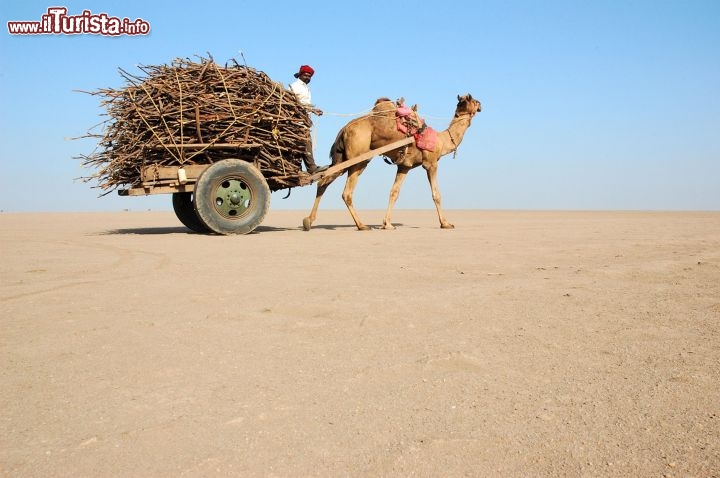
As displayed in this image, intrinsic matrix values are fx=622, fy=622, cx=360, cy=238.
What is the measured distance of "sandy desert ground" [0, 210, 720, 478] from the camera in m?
1.96

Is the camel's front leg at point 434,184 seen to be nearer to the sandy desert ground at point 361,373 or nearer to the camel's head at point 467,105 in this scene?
the camel's head at point 467,105

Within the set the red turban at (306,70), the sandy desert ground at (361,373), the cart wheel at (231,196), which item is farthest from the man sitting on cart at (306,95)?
the sandy desert ground at (361,373)

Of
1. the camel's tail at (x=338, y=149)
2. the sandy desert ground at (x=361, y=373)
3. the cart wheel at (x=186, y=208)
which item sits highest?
the camel's tail at (x=338, y=149)

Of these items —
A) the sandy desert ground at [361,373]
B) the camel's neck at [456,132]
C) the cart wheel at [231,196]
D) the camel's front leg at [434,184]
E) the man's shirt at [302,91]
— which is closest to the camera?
the sandy desert ground at [361,373]

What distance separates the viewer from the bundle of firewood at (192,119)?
360 inches

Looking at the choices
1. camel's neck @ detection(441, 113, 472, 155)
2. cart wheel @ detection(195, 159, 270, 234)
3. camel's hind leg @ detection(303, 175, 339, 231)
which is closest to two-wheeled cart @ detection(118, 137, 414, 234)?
cart wheel @ detection(195, 159, 270, 234)

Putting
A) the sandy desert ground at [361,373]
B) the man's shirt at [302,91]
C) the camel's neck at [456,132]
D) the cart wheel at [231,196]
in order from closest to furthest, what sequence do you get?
the sandy desert ground at [361,373] < the cart wheel at [231,196] < the man's shirt at [302,91] < the camel's neck at [456,132]

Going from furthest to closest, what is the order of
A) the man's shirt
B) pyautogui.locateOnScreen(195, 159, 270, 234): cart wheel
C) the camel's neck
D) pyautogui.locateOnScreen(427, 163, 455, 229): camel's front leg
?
the camel's neck → pyautogui.locateOnScreen(427, 163, 455, 229): camel's front leg → the man's shirt → pyautogui.locateOnScreen(195, 159, 270, 234): cart wheel

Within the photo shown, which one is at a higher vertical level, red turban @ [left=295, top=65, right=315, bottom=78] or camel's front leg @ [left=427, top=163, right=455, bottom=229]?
red turban @ [left=295, top=65, right=315, bottom=78]

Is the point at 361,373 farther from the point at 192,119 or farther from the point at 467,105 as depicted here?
the point at 467,105

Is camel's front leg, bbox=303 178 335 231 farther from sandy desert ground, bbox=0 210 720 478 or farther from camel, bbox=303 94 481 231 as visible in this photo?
sandy desert ground, bbox=0 210 720 478

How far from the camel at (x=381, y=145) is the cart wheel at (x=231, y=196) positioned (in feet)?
4.92

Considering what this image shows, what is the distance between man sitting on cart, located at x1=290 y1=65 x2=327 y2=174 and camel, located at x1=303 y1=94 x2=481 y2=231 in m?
0.38

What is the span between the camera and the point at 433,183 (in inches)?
449
